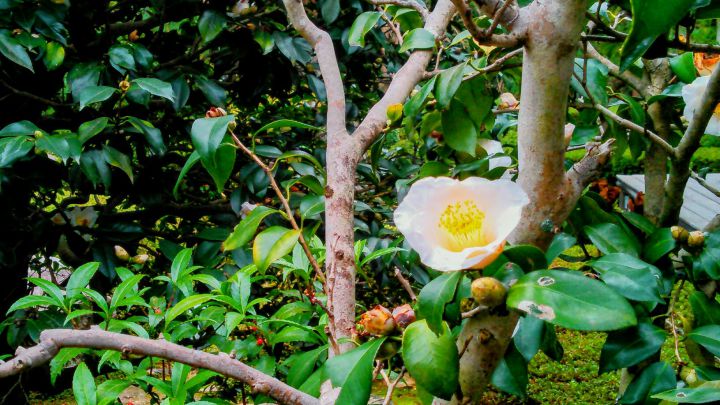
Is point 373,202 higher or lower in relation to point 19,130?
lower

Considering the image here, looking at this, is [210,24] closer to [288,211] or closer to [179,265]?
[179,265]

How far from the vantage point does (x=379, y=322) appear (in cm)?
57

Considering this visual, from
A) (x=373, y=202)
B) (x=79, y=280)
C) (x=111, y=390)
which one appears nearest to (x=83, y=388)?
(x=111, y=390)

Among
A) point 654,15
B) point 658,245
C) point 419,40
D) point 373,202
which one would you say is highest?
point 654,15

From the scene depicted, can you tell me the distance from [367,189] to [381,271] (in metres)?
0.36

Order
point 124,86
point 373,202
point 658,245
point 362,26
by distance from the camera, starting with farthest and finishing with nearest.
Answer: point 373,202 → point 124,86 → point 362,26 → point 658,245

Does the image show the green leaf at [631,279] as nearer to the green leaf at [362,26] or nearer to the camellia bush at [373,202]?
the camellia bush at [373,202]

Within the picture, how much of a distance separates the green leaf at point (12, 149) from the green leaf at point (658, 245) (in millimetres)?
1119

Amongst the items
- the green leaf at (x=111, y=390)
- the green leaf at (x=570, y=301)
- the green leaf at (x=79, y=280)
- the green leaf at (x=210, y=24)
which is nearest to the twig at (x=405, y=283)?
the green leaf at (x=570, y=301)

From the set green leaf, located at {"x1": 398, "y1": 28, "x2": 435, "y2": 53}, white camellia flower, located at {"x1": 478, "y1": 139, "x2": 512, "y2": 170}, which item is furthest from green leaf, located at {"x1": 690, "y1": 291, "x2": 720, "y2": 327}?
green leaf, located at {"x1": 398, "y1": 28, "x2": 435, "y2": 53}

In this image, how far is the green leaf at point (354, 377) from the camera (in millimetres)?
538

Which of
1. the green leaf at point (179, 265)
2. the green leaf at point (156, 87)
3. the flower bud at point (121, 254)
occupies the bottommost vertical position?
the flower bud at point (121, 254)

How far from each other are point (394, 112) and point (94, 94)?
2.33ft

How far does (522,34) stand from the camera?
1.74ft
